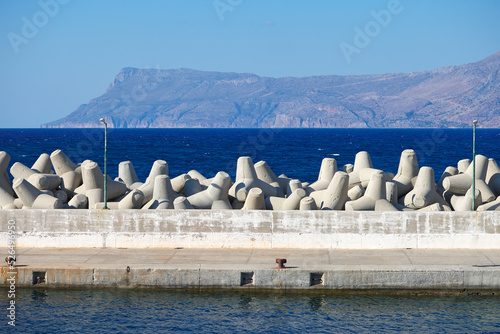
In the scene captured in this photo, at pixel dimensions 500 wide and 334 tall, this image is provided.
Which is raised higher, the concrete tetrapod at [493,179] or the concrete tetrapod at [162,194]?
the concrete tetrapod at [493,179]

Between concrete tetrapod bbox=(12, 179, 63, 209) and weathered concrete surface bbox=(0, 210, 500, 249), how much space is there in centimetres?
102

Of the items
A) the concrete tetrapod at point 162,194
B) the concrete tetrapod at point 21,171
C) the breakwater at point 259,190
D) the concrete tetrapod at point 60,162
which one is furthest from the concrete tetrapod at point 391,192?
the concrete tetrapod at point 21,171

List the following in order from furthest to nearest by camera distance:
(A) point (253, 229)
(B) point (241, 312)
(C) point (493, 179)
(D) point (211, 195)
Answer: (C) point (493, 179) < (D) point (211, 195) < (A) point (253, 229) < (B) point (241, 312)

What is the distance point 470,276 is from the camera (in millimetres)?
12852

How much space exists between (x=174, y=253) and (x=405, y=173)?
7039 millimetres

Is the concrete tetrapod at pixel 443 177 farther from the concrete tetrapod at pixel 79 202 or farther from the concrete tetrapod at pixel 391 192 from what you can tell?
the concrete tetrapod at pixel 79 202

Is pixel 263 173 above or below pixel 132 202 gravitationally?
above

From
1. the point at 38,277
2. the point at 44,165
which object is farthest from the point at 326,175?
the point at 38,277

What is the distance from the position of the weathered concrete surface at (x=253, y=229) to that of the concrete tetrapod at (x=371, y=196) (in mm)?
1509

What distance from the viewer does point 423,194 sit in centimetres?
1673

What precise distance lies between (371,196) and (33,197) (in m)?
7.68

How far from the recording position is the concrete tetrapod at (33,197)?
16.1 meters

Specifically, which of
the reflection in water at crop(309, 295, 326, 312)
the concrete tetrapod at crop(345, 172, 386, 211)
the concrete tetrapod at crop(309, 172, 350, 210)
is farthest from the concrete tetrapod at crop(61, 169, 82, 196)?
the reflection in water at crop(309, 295, 326, 312)

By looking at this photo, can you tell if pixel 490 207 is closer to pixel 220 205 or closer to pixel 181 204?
pixel 220 205
